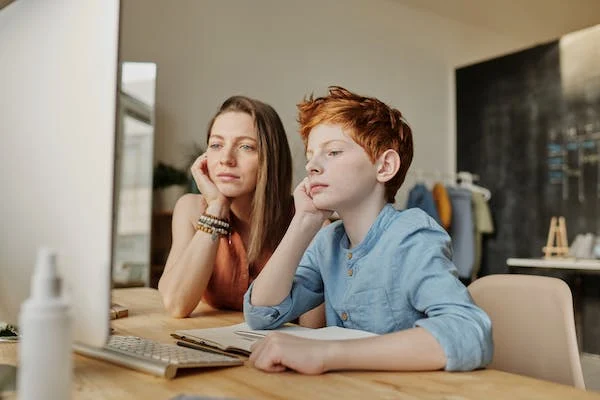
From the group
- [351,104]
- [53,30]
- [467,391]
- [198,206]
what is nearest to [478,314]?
[467,391]

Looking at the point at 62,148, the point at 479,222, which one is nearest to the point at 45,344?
the point at 62,148

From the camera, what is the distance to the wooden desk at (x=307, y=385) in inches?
25.0

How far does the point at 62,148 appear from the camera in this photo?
57 cm

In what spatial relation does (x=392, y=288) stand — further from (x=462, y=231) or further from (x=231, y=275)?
(x=462, y=231)

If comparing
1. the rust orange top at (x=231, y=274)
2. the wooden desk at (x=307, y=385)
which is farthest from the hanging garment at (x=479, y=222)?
the wooden desk at (x=307, y=385)

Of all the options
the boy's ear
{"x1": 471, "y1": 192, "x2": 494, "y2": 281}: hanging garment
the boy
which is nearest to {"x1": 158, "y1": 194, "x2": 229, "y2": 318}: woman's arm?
the boy

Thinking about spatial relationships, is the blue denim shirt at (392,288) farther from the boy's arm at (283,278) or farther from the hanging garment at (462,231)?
the hanging garment at (462,231)

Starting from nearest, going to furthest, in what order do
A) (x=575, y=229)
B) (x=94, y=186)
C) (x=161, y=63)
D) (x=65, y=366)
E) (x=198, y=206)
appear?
(x=65, y=366)
(x=94, y=186)
(x=198, y=206)
(x=161, y=63)
(x=575, y=229)

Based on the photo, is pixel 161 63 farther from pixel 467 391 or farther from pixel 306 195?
pixel 467 391

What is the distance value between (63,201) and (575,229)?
12.6 ft

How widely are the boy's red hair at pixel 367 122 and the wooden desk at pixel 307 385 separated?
51cm

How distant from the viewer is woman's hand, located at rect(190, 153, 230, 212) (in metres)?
1.56

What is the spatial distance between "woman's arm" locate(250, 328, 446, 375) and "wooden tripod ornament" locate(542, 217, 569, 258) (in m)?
3.33

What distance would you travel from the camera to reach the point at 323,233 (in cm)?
124
